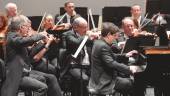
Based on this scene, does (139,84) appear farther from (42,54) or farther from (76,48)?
(42,54)

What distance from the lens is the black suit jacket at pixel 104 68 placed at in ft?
18.7

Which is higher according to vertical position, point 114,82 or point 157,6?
point 157,6

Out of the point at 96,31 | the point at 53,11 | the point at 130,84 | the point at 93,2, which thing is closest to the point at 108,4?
the point at 93,2

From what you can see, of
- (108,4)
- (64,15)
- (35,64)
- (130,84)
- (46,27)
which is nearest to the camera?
(130,84)

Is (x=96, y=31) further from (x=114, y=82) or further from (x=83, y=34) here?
(x=114, y=82)

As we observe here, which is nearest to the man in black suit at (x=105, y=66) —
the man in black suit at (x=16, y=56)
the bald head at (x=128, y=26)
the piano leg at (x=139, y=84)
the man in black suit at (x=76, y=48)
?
the piano leg at (x=139, y=84)

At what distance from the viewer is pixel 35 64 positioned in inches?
273

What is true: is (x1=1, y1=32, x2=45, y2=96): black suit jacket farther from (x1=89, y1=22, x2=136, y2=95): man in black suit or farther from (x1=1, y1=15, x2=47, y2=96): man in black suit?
(x1=89, y1=22, x2=136, y2=95): man in black suit

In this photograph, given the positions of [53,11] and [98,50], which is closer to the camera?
[98,50]

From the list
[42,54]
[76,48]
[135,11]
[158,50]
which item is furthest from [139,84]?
[135,11]

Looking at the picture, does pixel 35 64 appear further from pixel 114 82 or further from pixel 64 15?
pixel 64 15

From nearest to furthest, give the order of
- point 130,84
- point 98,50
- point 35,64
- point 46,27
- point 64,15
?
point 98,50
point 130,84
point 35,64
point 46,27
point 64,15

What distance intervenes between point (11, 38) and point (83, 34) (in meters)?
1.35

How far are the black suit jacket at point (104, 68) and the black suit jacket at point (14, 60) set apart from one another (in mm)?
879
